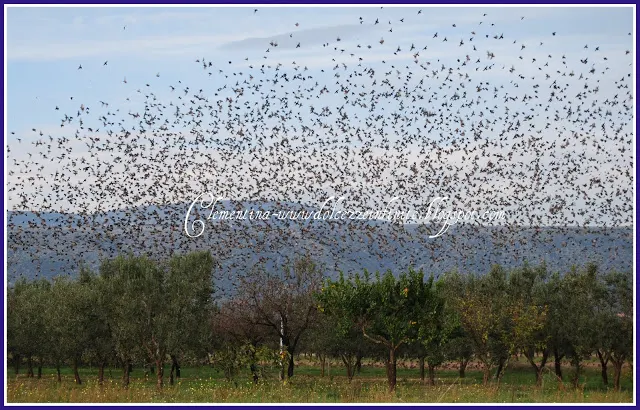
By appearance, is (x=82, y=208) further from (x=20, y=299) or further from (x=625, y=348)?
(x=625, y=348)

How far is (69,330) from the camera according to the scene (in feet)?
169

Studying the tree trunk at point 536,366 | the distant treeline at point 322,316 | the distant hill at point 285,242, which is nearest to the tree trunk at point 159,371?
the distant treeline at point 322,316

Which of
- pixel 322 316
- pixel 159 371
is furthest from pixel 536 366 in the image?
pixel 159 371

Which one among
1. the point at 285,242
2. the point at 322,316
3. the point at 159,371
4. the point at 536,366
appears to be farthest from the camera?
the point at 285,242

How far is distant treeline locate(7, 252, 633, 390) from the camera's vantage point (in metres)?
36.5

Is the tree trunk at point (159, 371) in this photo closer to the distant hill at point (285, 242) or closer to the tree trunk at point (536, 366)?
the distant hill at point (285, 242)

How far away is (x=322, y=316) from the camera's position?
162 feet

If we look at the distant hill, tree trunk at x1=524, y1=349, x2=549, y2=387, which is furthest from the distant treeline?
the distant hill

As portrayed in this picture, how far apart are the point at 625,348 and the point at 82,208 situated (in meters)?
29.6

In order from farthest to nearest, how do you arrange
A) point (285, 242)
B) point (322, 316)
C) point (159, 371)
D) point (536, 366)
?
point (285, 242) → point (322, 316) → point (536, 366) → point (159, 371)

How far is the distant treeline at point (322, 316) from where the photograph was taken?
3653cm

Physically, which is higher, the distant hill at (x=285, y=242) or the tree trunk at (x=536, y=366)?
the distant hill at (x=285, y=242)

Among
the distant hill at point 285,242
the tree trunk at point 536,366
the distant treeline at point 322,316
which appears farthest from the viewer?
the distant hill at point 285,242

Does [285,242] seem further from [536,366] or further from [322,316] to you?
[536,366]
